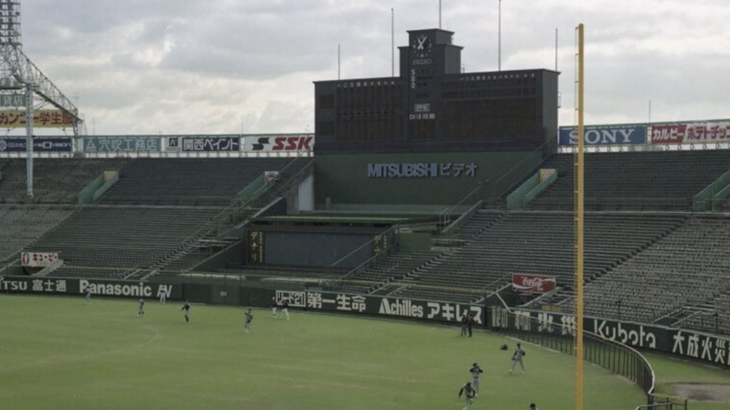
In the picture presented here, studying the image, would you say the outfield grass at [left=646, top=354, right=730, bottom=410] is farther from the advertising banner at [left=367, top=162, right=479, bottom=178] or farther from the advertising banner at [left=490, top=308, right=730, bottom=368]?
the advertising banner at [left=367, top=162, right=479, bottom=178]

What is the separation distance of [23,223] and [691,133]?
174 ft

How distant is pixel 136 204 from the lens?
8481 centimetres

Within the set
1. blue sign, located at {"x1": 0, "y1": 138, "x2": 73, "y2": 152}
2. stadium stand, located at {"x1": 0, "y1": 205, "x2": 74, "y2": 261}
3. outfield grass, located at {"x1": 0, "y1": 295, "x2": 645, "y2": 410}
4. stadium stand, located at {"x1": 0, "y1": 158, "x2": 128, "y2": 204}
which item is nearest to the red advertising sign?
outfield grass, located at {"x1": 0, "y1": 295, "x2": 645, "y2": 410}

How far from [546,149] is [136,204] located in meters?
34.3

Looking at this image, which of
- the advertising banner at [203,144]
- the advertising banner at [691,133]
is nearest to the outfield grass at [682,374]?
the advertising banner at [691,133]

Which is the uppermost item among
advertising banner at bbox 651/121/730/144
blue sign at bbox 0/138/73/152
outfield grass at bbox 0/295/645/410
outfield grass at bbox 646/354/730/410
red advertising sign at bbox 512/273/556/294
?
blue sign at bbox 0/138/73/152

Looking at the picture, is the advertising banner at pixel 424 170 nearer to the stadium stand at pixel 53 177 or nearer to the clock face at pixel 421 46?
the clock face at pixel 421 46

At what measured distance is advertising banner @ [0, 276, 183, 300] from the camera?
222 ft

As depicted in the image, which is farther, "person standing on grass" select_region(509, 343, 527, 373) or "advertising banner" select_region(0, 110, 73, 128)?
"advertising banner" select_region(0, 110, 73, 128)

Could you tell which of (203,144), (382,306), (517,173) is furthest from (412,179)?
(203,144)

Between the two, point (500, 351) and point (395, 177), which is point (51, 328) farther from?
point (395, 177)

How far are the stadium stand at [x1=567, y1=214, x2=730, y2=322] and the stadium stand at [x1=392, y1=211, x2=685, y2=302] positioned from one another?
148 cm

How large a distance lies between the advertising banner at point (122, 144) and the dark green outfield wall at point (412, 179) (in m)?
19.1

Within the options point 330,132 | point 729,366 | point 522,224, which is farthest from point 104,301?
point 729,366
